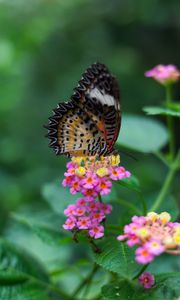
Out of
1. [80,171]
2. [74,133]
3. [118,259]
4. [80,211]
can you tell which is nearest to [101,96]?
[74,133]

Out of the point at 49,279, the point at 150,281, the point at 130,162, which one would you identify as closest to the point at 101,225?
the point at 150,281

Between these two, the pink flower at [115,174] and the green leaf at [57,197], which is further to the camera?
the green leaf at [57,197]

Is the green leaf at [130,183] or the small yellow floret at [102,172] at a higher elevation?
the small yellow floret at [102,172]

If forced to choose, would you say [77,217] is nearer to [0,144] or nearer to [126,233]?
[126,233]

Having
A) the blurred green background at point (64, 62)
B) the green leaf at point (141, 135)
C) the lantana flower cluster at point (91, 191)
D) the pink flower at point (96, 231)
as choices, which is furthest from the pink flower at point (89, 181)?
the blurred green background at point (64, 62)

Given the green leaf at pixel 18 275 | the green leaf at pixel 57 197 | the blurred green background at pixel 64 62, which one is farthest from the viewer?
the blurred green background at pixel 64 62

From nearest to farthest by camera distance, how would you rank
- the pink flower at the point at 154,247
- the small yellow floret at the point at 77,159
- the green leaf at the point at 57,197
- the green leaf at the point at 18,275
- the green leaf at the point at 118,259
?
the pink flower at the point at 154,247 → the green leaf at the point at 118,259 → the small yellow floret at the point at 77,159 → the green leaf at the point at 18,275 → the green leaf at the point at 57,197

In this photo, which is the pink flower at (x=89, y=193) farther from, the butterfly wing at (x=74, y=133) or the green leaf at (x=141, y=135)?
the green leaf at (x=141, y=135)
